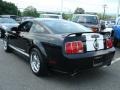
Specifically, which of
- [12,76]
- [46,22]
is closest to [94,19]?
[46,22]

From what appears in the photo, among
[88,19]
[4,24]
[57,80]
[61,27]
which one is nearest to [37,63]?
[57,80]

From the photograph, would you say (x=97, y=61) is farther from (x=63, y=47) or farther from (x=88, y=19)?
(x=88, y=19)

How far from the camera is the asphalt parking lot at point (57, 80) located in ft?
16.7

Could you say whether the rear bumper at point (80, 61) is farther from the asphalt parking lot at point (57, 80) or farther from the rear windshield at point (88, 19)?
the rear windshield at point (88, 19)

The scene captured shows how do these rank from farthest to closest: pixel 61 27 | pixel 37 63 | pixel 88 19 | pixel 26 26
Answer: pixel 88 19 → pixel 26 26 → pixel 61 27 → pixel 37 63

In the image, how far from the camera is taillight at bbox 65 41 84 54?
16.5 ft

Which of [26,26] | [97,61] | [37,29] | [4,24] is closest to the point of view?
[97,61]

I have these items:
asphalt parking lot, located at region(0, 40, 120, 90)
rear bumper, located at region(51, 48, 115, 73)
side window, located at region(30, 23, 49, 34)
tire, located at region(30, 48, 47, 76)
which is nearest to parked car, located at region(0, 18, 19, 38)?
side window, located at region(30, 23, 49, 34)

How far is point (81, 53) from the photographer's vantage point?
5.12m

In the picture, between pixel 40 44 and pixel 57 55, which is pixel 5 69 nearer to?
pixel 40 44

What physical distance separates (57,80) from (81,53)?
973mm

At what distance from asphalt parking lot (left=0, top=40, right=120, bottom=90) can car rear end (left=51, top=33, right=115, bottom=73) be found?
41cm

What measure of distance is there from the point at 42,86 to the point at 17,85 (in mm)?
560

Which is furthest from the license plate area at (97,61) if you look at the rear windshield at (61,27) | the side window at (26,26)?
the side window at (26,26)
